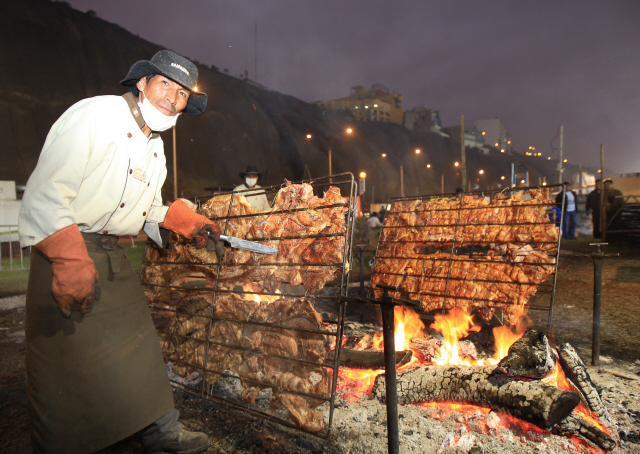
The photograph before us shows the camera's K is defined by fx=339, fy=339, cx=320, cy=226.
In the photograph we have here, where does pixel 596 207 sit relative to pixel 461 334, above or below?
above

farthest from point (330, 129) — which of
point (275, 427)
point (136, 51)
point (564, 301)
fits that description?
point (275, 427)

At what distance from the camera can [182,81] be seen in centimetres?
258

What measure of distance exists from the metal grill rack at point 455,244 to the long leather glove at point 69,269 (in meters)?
3.35

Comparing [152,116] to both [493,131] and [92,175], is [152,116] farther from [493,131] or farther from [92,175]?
[493,131]

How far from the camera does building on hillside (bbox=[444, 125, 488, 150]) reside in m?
105

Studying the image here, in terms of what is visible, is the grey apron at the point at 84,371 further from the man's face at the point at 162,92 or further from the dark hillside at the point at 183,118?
the dark hillside at the point at 183,118

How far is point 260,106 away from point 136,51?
16.5m

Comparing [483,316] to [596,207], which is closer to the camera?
[483,316]

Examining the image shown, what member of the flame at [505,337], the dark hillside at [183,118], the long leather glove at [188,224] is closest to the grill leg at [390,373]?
the long leather glove at [188,224]

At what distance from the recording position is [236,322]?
310 centimetres

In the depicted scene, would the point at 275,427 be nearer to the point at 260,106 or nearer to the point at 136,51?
the point at 136,51

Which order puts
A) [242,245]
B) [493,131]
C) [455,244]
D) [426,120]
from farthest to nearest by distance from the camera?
[493,131] < [426,120] < [455,244] < [242,245]

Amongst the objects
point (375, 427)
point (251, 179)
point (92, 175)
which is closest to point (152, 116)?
point (92, 175)

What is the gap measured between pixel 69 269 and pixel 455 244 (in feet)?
14.5
